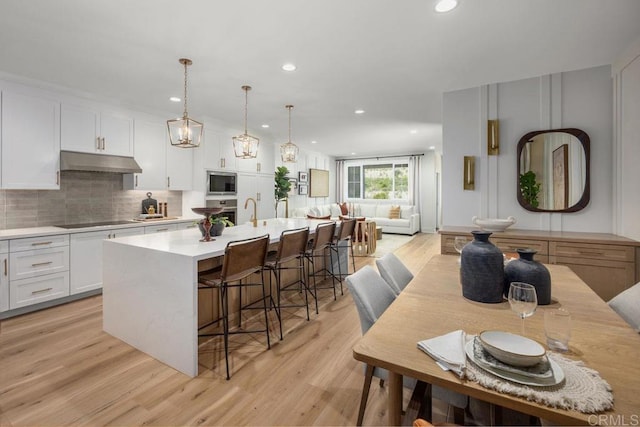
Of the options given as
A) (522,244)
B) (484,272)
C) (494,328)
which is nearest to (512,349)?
(494,328)

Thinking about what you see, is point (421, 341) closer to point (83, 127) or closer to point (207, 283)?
point (207, 283)

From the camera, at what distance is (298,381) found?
1.97 metres

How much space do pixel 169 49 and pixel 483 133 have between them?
11.2ft

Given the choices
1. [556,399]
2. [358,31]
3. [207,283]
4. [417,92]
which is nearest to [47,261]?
[207,283]

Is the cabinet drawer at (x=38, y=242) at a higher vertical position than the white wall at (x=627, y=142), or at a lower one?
lower

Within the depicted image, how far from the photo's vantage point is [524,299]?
1.10 metres

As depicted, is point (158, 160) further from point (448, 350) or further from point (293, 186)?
point (448, 350)

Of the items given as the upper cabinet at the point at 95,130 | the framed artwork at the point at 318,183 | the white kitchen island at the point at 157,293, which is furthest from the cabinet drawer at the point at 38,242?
the framed artwork at the point at 318,183

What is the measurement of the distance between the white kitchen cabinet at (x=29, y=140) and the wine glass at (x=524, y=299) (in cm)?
448

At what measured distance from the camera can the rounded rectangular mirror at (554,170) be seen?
3.13 meters

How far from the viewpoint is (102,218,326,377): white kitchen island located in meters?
2.00

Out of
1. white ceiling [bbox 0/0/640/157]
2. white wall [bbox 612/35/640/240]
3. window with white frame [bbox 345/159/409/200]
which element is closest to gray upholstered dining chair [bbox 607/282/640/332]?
white wall [bbox 612/35/640/240]

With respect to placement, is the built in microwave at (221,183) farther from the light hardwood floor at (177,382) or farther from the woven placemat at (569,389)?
the woven placemat at (569,389)

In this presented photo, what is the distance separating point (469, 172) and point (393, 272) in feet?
7.26
